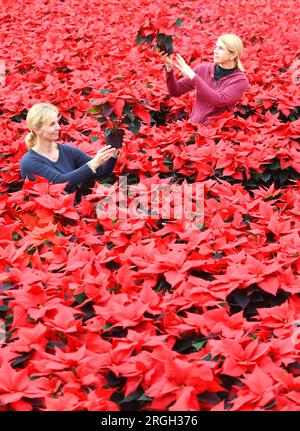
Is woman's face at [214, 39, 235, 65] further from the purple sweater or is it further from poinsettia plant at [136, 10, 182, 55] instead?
poinsettia plant at [136, 10, 182, 55]

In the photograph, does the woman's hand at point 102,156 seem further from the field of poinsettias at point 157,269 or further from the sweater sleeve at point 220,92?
the sweater sleeve at point 220,92

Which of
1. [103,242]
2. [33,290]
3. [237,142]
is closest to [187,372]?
[33,290]

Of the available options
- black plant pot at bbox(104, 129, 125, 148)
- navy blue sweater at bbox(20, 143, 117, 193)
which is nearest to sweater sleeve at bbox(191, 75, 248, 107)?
black plant pot at bbox(104, 129, 125, 148)

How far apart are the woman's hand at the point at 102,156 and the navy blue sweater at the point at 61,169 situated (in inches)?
1.7

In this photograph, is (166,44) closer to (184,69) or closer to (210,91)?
(184,69)

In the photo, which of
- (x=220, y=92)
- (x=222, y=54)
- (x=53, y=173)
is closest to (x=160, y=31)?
(x=222, y=54)

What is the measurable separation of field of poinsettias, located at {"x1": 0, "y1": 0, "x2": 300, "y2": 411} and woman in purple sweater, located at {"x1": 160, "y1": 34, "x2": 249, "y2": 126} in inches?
6.0

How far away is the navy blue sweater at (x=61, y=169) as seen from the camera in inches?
143

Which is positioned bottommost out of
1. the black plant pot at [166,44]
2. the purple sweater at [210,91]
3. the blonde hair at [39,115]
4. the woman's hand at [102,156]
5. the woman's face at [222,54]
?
the purple sweater at [210,91]

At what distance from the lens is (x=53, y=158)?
3811 mm

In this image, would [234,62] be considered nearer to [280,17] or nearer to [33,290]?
[33,290]

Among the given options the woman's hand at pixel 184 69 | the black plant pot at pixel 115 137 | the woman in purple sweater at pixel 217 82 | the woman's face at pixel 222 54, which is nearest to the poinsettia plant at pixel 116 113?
the black plant pot at pixel 115 137

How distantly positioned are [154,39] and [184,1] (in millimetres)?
4986

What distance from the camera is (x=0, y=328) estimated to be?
2.34 metres
